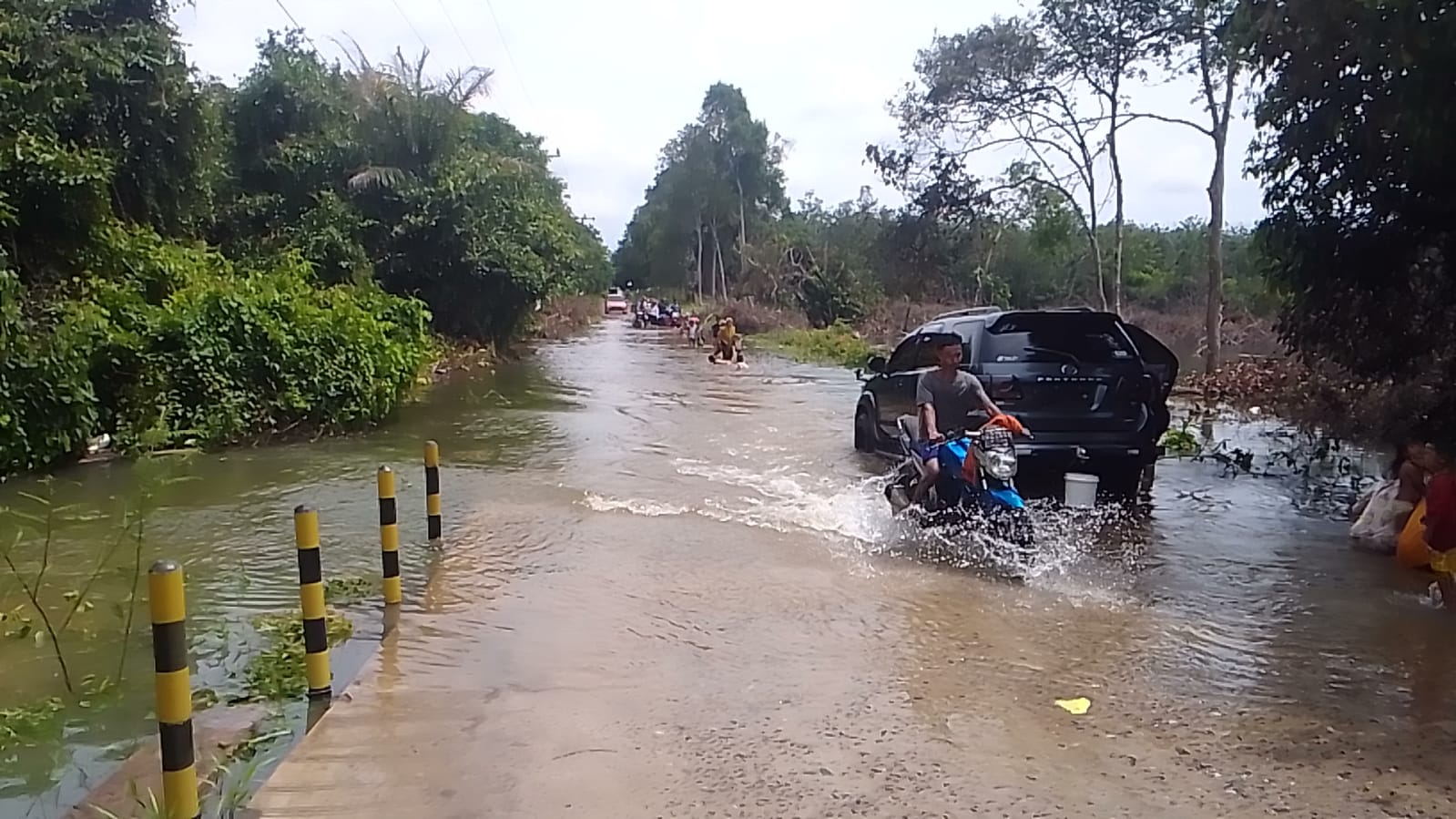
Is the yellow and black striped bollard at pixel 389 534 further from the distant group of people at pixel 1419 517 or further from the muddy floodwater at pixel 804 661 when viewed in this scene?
the distant group of people at pixel 1419 517

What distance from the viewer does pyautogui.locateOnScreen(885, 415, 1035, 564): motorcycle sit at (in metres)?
7.96

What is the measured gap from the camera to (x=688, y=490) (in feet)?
37.8

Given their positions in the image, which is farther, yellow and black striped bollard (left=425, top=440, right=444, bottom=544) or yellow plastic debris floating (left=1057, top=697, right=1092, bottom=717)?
yellow and black striped bollard (left=425, top=440, right=444, bottom=544)

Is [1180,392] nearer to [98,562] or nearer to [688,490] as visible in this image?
[688,490]

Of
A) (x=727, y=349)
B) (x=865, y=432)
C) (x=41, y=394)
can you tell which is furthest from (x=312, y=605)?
(x=727, y=349)

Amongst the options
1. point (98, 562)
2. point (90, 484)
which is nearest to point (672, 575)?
point (98, 562)

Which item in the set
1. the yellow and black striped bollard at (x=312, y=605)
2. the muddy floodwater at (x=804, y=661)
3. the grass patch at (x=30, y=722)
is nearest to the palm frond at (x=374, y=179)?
the muddy floodwater at (x=804, y=661)

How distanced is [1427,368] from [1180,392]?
10.7 meters

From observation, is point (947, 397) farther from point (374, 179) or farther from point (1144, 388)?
point (374, 179)

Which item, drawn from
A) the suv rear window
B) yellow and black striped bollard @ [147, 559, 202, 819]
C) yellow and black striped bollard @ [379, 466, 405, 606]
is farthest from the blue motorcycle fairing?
yellow and black striped bollard @ [147, 559, 202, 819]

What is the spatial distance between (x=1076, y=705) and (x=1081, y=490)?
367 cm

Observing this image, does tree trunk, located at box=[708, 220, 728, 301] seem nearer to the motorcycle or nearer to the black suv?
the black suv

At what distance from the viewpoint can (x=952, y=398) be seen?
869 centimetres

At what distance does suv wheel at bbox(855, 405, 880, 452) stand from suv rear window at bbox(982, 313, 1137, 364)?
12.8 ft
